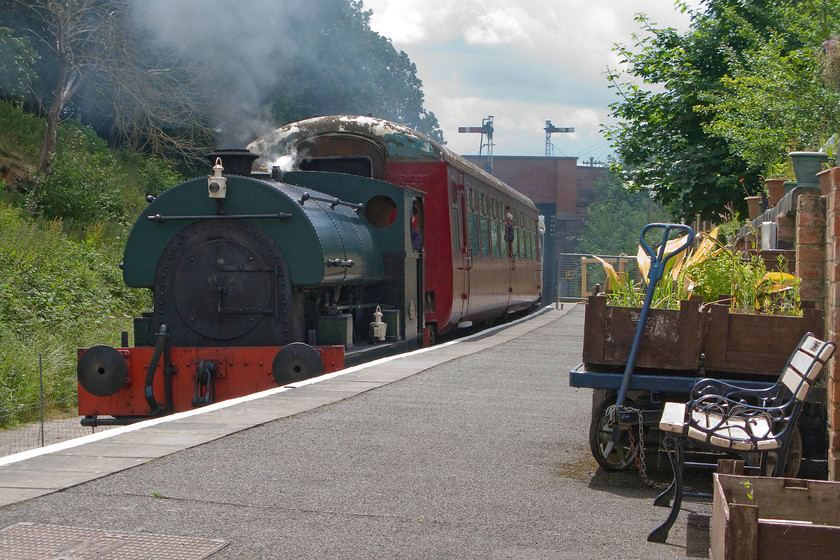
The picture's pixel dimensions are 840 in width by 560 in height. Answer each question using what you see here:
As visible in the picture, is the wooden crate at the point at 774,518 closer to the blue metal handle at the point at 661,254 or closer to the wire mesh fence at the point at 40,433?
the blue metal handle at the point at 661,254

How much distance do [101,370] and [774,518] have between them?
19.1 feet

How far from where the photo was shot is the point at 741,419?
4855mm

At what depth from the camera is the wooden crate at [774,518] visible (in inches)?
122

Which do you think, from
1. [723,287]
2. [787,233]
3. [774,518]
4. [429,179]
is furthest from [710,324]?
[429,179]

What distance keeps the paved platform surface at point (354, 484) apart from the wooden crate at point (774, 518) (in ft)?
2.09

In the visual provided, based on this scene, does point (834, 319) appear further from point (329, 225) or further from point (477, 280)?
point (477, 280)

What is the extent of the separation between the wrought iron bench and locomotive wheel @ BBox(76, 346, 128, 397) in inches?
186

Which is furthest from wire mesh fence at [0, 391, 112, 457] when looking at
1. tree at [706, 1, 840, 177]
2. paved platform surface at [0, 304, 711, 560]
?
tree at [706, 1, 840, 177]

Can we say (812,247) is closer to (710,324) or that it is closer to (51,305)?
(710,324)

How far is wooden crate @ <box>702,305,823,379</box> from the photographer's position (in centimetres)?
538

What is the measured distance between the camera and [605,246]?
5391 centimetres

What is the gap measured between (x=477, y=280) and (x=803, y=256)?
31.0 ft

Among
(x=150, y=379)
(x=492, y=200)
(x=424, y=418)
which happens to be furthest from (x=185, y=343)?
(x=492, y=200)

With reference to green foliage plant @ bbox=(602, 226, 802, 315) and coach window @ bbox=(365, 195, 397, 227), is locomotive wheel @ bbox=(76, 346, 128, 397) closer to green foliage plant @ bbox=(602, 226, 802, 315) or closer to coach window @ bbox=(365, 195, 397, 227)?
coach window @ bbox=(365, 195, 397, 227)
